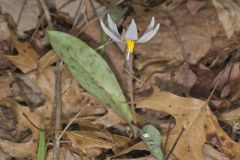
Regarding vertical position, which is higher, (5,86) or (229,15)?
(229,15)

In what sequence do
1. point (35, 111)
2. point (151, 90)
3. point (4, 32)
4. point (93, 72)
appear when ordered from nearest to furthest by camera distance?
point (93, 72) → point (35, 111) → point (151, 90) → point (4, 32)

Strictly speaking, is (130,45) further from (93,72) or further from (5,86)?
(5,86)

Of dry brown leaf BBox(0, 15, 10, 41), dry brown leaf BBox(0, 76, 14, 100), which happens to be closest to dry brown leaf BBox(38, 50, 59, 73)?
dry brown leaf BBox(0, 76, 14, 100)

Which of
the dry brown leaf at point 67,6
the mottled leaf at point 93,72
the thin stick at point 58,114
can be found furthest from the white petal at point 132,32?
the dry brown leaf at point 67,6

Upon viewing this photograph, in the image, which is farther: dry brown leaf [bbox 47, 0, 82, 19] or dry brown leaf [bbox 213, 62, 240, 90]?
dry brown leaf [bbox 47, 0, 82, 19]

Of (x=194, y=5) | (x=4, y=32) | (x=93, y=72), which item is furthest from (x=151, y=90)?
(x=4, y=32)

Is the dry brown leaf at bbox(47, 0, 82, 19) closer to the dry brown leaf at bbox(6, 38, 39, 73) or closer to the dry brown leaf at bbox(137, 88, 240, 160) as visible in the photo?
the dry brown leaf at bbox(6, 38, 39, 73)
